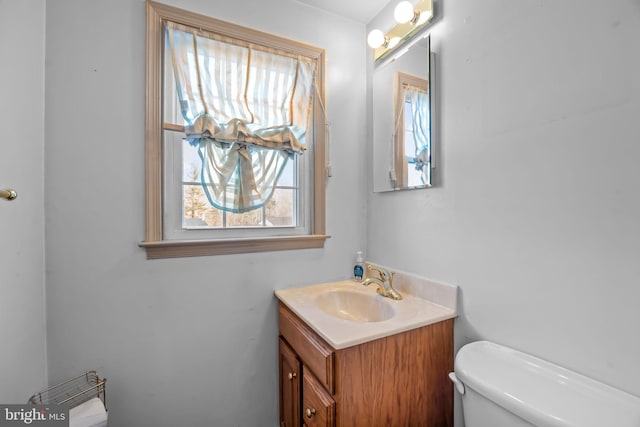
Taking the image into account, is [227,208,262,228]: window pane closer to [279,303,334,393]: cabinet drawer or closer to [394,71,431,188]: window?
[279,303,334,393]: cabinet drawer

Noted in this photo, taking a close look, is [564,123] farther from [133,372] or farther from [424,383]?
[133,372]

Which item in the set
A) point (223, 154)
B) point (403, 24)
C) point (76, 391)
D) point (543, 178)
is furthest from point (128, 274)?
point (403, 24)

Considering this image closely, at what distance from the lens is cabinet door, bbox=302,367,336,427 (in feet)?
2.99

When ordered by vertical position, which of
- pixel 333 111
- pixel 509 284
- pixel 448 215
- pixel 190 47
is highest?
pixel 190 47

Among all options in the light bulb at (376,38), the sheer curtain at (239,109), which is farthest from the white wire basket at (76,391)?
the light bulb at (376,38)

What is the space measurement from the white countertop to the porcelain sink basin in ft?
0.07

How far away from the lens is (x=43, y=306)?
1054mm

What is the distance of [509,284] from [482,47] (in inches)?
35.4

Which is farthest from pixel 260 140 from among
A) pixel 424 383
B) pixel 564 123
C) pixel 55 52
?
pixel 424 383

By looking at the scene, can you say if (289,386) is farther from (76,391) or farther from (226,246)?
(76,391)

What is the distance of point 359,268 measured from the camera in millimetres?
1592

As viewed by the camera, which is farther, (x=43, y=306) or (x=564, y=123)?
(x=43, y=306)

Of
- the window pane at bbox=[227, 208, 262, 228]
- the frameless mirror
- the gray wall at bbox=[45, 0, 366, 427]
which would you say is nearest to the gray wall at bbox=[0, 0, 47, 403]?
the gray wall at bbox=[45, 0, 366, 427]

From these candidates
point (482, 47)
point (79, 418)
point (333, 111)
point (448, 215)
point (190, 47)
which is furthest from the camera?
point (333, 111)
